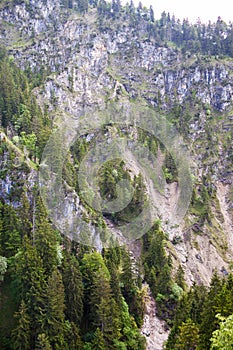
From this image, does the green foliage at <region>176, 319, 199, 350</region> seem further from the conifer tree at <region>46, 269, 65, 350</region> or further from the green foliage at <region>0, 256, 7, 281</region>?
the green foliage at <region>0, 256, 7, 281</region>

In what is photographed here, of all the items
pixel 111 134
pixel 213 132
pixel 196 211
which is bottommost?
pixel 196 211

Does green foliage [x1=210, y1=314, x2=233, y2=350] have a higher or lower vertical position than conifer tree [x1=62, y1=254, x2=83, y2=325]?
lower

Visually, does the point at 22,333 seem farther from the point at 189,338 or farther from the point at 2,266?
the point at 189,338

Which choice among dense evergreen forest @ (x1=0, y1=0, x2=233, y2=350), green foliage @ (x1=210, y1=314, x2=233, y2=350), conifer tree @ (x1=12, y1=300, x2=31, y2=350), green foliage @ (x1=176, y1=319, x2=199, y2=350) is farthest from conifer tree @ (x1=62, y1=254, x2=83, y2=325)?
green foliage @ (x1=210, y1=314, x2=233, y2=350)

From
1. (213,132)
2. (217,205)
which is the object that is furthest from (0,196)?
(213,132)

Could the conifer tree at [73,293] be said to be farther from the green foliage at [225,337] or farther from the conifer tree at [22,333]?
the green foliage at [225,337]

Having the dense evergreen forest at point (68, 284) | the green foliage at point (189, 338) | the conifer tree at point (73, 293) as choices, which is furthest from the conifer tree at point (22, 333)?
the green foliage at point (189, 338)

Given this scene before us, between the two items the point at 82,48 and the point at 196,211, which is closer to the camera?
the point at 196,211

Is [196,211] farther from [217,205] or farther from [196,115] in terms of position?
[196,115]
